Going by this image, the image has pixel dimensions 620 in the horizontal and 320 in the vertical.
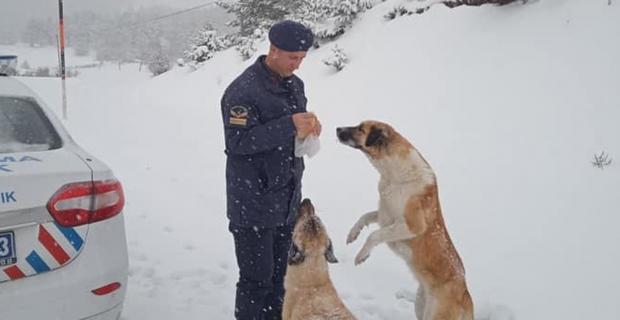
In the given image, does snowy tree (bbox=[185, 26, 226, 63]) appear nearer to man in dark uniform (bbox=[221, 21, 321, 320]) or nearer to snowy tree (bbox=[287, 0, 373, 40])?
snowy tree (bbox=[287, 0, 373, 40])

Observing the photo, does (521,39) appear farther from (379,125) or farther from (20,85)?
(20,85)

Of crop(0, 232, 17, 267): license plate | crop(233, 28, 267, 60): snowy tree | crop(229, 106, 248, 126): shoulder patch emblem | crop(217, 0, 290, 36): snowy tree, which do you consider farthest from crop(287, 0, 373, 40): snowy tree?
crop(0, 232, 17, 267): license plate

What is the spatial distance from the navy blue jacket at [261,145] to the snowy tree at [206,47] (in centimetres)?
1840

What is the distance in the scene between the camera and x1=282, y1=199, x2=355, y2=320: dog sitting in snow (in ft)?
8.83

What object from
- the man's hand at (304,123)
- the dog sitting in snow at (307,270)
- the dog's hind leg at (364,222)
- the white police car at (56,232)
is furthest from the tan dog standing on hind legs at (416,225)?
the white police car at (56,232)

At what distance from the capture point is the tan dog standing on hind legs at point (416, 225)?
2.95 m

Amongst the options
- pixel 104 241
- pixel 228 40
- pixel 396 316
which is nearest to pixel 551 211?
pixel 396 316

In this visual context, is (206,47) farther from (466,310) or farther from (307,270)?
(466,310)

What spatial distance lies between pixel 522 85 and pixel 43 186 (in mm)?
6928

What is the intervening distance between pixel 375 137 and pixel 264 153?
983 mm

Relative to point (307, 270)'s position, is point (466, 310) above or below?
below

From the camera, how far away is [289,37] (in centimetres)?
244

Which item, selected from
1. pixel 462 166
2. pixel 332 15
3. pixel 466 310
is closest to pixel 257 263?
pixel 466 310

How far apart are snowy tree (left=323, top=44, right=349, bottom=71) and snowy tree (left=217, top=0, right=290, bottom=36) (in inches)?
404
